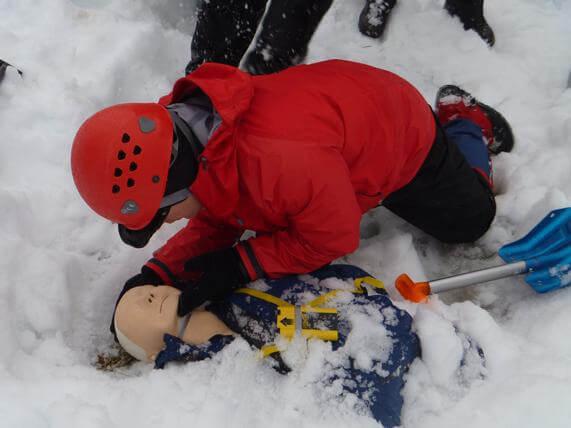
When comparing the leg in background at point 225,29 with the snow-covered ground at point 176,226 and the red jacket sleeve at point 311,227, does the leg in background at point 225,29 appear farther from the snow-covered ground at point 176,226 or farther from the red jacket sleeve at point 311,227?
the red jacket sleeve at point 311,227

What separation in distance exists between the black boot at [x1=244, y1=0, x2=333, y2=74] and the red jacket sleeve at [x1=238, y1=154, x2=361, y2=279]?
2.62 ft

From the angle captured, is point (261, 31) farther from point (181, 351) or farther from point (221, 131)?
point (181, 351)

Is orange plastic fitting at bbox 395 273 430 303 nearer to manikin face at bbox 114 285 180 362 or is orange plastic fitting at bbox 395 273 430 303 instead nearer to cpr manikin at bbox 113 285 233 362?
cpr manikin at bbox 113 285 233 362

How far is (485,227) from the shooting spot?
6.27 feet

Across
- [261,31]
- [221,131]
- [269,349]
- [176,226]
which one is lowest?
[176,226]

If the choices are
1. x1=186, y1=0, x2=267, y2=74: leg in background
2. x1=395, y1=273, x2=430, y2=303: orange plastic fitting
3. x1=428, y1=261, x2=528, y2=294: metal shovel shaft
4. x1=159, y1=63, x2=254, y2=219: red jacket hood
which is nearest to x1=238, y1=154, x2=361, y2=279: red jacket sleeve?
x1=159, y1=63, x2=254, y2=219: red jacket hood

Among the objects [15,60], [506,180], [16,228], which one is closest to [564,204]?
[506,180]

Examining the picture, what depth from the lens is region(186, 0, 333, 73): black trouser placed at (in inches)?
77.9

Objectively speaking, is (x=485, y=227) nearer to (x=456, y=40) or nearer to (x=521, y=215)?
(x=521, y=215)

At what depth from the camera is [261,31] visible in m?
2.09

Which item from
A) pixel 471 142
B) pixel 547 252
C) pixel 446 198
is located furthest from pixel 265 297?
pixel 471 142

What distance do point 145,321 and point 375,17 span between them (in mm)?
1779

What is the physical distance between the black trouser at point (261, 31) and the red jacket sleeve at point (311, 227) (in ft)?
2.64

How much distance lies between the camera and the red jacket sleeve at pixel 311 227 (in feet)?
4.42
